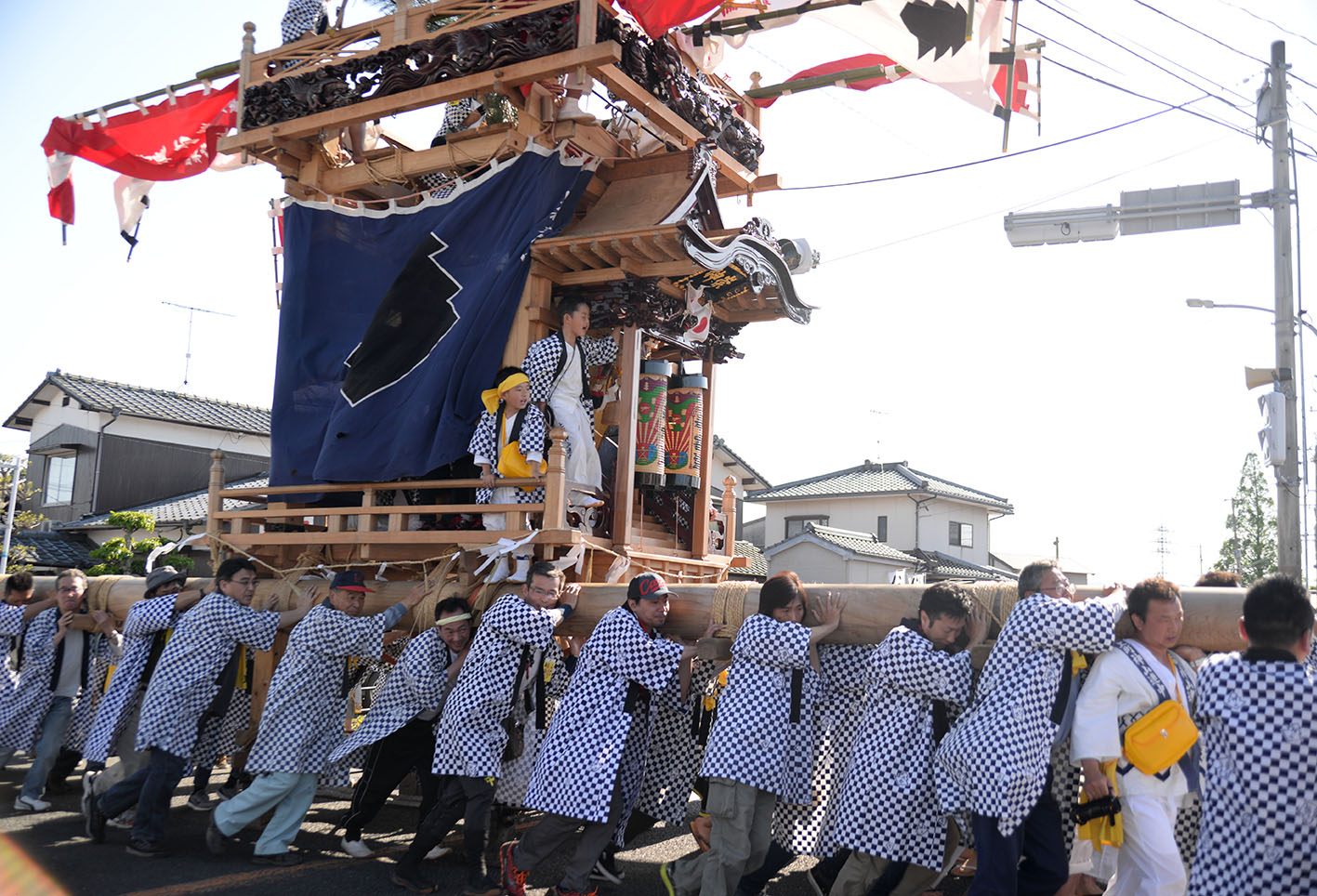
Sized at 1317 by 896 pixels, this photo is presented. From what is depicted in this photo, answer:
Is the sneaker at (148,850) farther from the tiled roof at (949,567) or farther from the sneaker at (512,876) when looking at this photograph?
the tiled roof at (949,567)

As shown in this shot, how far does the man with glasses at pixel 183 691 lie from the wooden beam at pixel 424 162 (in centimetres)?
387

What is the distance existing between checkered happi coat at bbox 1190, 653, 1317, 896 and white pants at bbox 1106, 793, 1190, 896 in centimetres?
41

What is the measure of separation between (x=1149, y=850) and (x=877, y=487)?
32225 mm

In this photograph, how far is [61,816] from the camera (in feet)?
26.7

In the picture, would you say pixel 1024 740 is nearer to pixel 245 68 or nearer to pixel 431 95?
pixel 431 95

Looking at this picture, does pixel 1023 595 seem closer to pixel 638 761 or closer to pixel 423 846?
pixel 638 761

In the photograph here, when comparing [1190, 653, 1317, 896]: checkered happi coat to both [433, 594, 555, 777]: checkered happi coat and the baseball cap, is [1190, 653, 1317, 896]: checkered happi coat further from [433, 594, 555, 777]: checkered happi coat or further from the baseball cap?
[433, 594, 555, 777]: checkered happi coat

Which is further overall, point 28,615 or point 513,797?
point 28,615

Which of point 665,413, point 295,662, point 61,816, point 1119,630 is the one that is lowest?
point 61,816

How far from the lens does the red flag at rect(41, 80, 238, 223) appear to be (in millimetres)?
11273

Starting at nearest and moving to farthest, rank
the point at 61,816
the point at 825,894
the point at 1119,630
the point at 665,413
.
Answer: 1. the point at 1119,630
2. the point at 825,894
3. the point at 61,816
4. the point at 665,413

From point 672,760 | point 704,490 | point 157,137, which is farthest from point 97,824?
point 157,137

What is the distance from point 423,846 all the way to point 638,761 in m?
1.40

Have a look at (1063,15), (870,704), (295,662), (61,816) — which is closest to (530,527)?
(295,662)
